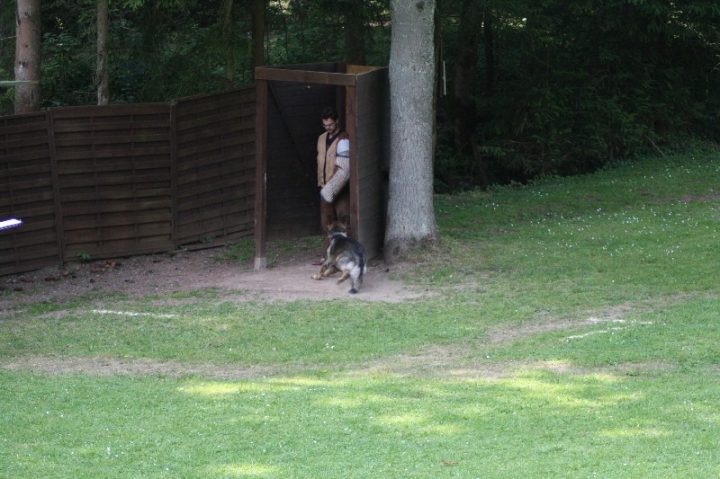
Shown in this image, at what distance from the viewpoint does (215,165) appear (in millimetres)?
15438

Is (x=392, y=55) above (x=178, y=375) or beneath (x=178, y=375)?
above

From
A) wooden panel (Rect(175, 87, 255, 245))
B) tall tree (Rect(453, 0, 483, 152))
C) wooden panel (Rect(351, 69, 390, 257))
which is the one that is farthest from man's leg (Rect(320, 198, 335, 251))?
tall tree (Rect(453, 0, 483, 152))

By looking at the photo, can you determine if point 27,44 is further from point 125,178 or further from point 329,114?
point 329,114

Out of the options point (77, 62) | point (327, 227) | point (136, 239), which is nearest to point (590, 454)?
point (327, 227)

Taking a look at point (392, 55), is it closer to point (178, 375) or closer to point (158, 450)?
point (178, 375)

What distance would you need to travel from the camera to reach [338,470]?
249 inches

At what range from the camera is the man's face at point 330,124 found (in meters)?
13.0

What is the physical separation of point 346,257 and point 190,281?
7.73 feet

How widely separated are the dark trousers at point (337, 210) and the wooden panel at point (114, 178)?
9.04 ft

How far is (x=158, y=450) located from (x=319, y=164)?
7.13 metres

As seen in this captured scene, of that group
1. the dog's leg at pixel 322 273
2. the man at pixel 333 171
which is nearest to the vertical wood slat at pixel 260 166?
the man at pixel 333 171

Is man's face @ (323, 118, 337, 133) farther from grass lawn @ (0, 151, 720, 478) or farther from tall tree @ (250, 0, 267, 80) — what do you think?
tall tree @ (250, 0, 267, 80)

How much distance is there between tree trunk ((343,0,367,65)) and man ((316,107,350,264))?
15.0 feet

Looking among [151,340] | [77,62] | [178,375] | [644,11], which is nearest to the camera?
[178,375]
